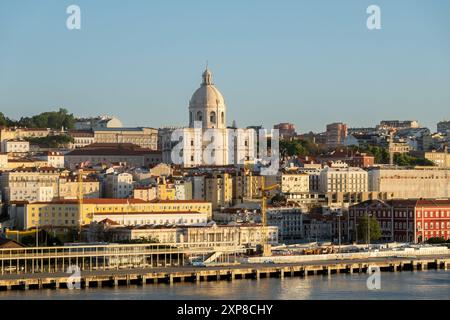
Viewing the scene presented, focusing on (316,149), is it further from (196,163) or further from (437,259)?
(437,259)

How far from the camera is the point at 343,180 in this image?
5959 cm

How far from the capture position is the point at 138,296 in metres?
32.1

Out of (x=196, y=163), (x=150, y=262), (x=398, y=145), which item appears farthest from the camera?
(x=398, y=145)

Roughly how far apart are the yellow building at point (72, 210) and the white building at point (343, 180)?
1081cm

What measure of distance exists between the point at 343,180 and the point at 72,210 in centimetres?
1440

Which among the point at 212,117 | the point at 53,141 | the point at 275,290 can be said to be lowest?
the point at 275,290

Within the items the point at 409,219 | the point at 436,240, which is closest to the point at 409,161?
the point at 409,219

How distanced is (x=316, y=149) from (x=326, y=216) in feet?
77.5

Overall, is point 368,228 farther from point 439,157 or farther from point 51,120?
point 51,120

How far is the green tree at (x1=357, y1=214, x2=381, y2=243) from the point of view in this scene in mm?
49094

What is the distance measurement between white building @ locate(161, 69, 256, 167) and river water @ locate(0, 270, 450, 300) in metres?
26.6

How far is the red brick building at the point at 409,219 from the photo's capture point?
4947 centimetres

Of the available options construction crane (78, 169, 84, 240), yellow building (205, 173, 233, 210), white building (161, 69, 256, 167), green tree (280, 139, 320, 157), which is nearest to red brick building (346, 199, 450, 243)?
yellow building (205, 173, 233, 210)
